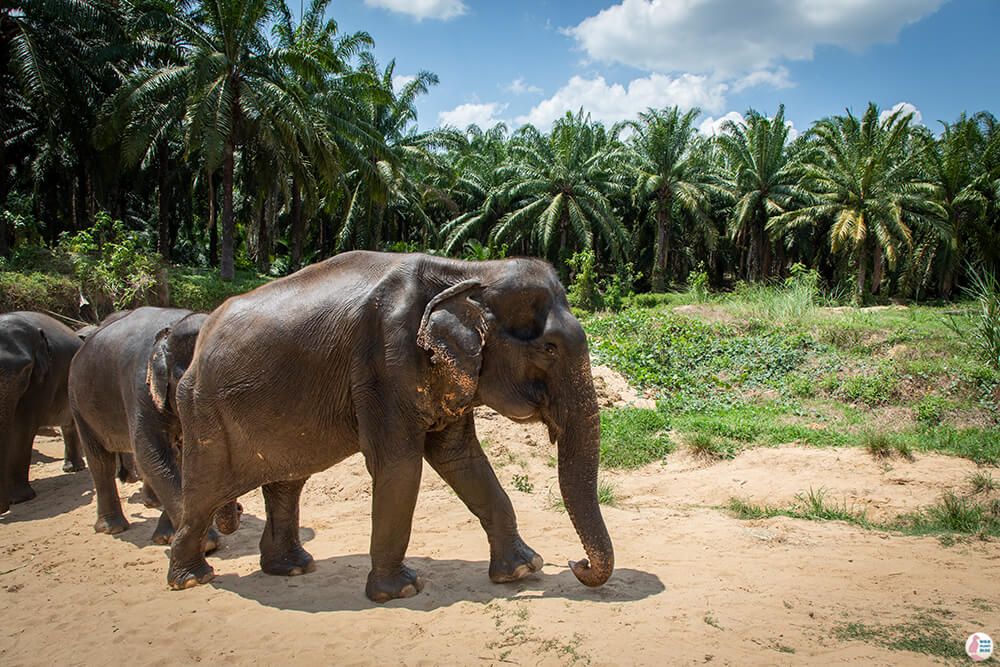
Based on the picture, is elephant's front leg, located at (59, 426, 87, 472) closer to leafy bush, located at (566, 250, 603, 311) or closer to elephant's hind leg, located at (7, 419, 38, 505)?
elephant's hind leg, located at (7, 419, 38, 505)

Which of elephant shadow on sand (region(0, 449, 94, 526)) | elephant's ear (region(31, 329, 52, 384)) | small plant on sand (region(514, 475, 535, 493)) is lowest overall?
elephant shadow on sand (region(0, 449, 94, 526))

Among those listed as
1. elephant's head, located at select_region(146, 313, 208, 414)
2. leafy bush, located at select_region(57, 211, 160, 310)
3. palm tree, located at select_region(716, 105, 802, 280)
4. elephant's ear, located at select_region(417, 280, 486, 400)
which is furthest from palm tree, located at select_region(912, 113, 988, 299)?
elephant's head, located at select_region(146, 313, 208, 414)

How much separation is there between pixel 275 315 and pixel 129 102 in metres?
21.4

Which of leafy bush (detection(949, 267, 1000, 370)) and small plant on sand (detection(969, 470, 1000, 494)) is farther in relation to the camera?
leafy bush (detection(949, 267, 1000, 370))

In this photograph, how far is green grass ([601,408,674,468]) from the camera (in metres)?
8.99

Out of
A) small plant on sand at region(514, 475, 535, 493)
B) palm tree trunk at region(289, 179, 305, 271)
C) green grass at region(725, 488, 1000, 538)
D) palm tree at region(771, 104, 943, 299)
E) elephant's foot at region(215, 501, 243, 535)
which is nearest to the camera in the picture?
elephant's foot at region(215, 501, 243, 535)

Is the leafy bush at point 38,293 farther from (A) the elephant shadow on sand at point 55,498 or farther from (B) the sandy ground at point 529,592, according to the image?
(B) the sandy ground at point 529,592

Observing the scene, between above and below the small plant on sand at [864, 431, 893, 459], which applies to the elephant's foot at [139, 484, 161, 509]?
below

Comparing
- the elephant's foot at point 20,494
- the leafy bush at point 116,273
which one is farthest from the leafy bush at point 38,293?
the elephant's foot at point 20,494

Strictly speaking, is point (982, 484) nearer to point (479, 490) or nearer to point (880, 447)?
point (880, 447)

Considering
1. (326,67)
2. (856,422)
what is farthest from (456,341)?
(326,67)

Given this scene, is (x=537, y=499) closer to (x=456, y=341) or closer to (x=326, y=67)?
(x=456, y=341)

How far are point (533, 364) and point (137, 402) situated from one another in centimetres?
381

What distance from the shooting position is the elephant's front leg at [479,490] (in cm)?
502
